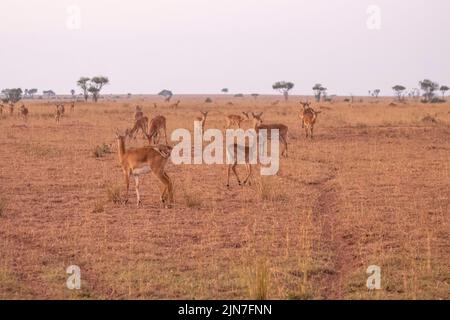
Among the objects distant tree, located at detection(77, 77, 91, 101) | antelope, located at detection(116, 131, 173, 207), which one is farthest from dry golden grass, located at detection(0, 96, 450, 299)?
distant tree, located at detection(77, 77, 91, 101)

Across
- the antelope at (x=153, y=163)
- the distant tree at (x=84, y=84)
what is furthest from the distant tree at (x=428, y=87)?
the antelope at (x=153, y=163)

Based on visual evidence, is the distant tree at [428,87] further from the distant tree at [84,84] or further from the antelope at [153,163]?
the antelope at [153,163]

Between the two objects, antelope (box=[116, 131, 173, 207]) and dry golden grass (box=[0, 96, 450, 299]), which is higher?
antelope (box=[116, 131, 173, 207])

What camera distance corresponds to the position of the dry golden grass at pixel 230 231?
7129mm

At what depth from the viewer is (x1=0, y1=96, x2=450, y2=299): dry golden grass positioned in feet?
23.4

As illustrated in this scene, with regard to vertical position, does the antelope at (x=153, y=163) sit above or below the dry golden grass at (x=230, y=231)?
above

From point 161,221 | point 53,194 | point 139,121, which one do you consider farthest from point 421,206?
point 139,121

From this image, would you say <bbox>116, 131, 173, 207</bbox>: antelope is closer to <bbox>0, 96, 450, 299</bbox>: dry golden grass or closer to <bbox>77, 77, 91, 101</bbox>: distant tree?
<bbox>0, 96, 450, 299</bbox>: dry golden grass

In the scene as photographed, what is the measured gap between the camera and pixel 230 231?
963cm

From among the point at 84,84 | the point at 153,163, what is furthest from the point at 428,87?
the point at 153,163

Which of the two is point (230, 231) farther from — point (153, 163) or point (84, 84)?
point (84, 84)

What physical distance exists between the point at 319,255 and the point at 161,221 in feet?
9.94

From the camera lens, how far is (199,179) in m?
14.8
